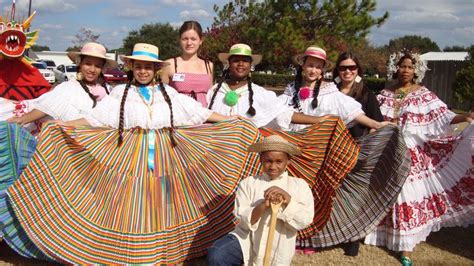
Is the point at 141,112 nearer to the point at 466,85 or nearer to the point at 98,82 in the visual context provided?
the point at 98,82

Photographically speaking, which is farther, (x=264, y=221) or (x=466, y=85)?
(x=466, y=85)

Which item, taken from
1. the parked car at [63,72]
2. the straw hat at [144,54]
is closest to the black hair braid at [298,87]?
the straw hat at [144,54]

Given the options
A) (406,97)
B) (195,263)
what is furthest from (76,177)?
(406,97)

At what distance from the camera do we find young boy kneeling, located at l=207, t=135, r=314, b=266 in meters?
3.30

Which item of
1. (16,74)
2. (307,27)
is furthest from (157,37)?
(16,74)

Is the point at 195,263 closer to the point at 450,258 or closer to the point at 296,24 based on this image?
the point at 450,258

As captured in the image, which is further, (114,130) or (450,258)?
(450,258)

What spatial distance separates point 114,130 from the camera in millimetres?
4098

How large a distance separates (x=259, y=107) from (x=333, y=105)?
68 centimetres

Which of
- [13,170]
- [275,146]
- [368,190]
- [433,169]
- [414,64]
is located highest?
[414,64]

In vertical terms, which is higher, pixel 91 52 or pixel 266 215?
pixel 91 52

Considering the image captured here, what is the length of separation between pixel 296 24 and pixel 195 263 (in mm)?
14293

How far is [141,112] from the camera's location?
13.6ft

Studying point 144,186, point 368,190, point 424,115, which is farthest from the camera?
point 424,115
